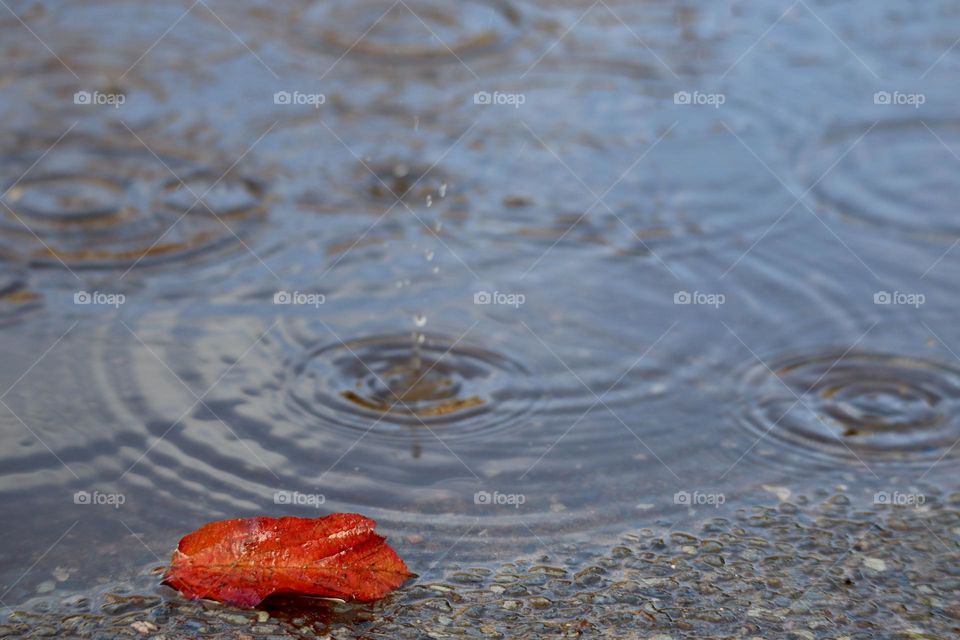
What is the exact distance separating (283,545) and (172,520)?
0.47 m

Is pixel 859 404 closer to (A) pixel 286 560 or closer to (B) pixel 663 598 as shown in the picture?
(B) pixel 663 598

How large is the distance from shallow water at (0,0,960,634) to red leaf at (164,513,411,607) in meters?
0.16

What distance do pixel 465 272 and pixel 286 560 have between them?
193cm

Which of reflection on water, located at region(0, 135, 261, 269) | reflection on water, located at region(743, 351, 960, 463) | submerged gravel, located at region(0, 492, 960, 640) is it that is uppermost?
reflection on water, located at region(0, 135, 261, 269)

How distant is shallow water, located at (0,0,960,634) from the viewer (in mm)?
3412

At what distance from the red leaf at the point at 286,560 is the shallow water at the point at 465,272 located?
6.4 inches

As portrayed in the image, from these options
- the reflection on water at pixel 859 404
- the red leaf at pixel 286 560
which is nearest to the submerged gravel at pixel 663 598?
the red leaf at pixel 286 560

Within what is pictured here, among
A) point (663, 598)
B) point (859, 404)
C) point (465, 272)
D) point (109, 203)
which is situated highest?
Result: point (109, 203)

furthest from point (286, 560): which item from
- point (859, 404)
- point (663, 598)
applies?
point (859, 404)

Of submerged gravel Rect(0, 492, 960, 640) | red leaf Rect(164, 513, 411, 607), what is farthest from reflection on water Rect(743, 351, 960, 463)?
red leaf Rect(164, 513, 411, 607)

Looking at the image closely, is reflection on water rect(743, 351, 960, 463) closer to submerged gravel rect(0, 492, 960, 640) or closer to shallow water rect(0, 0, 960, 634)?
shallow water rect(0, 0, 960, 634)

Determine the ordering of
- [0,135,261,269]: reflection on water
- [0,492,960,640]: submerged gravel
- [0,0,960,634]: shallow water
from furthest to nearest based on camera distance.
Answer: [0,135,261,269]: reflection on water → [0,0,960,634]: shallow water → [0,492,960,640]: submerged gravel

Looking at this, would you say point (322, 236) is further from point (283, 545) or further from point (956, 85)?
point (956, 85)

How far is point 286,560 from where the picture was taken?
2863 millimetres
